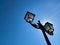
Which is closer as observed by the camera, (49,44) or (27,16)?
(49,44)

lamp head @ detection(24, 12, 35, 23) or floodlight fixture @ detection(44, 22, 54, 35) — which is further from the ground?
lamp head @ detection(24, 12, 35, 23)

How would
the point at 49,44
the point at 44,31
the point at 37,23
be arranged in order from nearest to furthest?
the point at 49,44 < the point at 44,31 < the point at 37,23

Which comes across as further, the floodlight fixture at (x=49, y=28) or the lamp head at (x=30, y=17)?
the lamp head at (x=30, y=17)

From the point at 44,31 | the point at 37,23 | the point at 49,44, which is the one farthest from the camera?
the point at 37,23

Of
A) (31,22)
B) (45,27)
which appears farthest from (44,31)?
(31,22)

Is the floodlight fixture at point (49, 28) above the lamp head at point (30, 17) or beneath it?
beneath

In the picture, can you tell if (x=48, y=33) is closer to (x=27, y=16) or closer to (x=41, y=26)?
(x=41, y=26)

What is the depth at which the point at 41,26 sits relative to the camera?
7852 mm

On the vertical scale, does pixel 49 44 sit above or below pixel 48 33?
below

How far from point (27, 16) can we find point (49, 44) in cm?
190

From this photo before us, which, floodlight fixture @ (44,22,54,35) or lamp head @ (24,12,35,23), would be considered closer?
floodlight fixture @ (44,22,54,35)

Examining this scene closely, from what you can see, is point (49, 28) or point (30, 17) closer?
point (49, 28)

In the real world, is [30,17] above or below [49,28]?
above

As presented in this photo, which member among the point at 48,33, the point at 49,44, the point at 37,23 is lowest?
the point at 49,44
